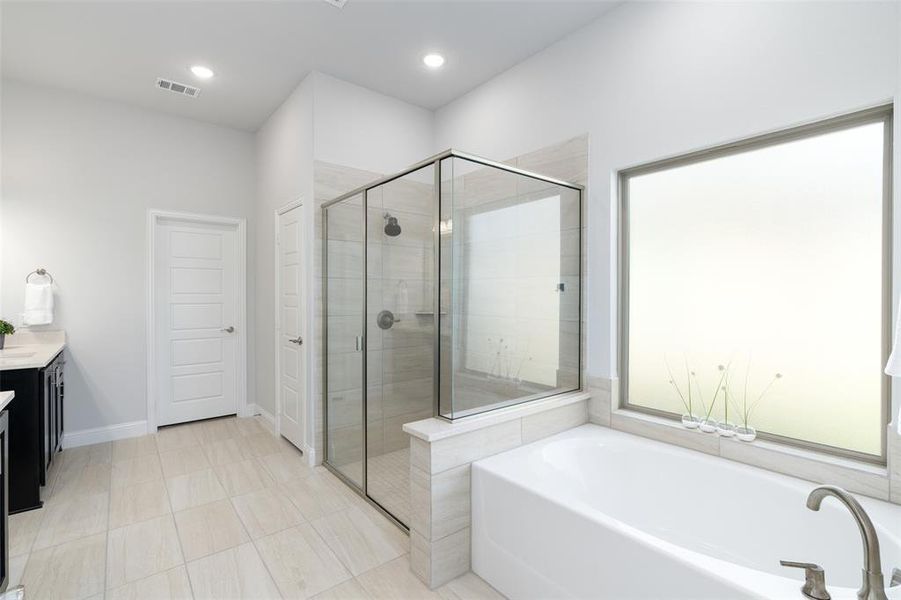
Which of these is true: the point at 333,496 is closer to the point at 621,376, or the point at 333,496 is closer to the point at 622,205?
the point at 621,376

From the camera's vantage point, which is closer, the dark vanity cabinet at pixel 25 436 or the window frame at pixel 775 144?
the window frame at pixel 775 144

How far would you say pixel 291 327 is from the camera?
11.6 ft

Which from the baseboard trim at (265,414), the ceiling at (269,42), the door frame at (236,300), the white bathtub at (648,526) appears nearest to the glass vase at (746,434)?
the white bathtub at (648,526)

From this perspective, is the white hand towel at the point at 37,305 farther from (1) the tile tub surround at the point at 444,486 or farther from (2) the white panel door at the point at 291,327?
(1) the tile tub surround at the point at 444,486

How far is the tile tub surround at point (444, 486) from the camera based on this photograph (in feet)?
6.15

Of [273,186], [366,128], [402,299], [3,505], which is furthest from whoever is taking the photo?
[273,186]

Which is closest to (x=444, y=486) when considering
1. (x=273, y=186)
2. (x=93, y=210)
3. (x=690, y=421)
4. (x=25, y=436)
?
(x=690, y=421)

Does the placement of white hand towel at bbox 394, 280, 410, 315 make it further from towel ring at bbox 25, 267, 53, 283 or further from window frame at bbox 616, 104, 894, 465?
towel ring at bbox 25, 267, 53, 283

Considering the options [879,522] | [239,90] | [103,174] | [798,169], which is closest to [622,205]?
[798,169]

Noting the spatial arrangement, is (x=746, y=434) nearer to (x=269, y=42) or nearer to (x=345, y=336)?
(x=345, y=336)

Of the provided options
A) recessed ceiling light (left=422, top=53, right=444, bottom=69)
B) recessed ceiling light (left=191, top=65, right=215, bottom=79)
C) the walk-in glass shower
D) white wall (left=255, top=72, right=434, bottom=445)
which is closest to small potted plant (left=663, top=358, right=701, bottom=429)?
the walk-in glass shower

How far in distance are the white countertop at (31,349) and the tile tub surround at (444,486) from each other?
88.4 inches

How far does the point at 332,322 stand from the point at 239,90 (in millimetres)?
2017

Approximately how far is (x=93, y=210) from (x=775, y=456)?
16.1 ft
